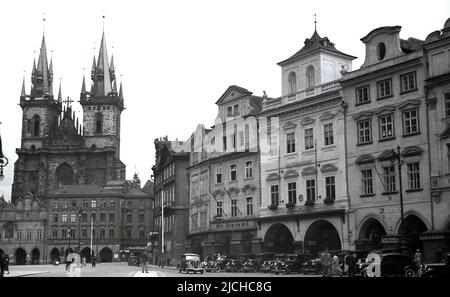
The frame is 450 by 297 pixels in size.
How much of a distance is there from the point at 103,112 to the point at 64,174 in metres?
16.8

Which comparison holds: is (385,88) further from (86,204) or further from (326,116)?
(86,204)

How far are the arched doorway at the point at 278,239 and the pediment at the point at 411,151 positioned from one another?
42.1 ft

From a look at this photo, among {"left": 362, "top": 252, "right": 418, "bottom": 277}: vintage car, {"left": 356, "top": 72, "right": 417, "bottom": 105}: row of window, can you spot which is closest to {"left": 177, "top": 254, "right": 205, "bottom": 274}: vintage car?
{"left": 356, "top": 72, "right": 417, "bottom": 105}: row of window

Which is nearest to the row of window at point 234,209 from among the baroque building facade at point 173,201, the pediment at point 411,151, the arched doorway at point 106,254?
the baroque building facade at point 173,201

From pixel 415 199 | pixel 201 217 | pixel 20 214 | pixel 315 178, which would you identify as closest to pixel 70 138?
pixel 20 214

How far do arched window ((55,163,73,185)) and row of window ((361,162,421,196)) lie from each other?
104 meters

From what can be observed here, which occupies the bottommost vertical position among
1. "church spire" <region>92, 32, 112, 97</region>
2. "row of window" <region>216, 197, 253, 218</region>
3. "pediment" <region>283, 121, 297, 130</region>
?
"row of window" <region>216, 197, 253, 218</region>

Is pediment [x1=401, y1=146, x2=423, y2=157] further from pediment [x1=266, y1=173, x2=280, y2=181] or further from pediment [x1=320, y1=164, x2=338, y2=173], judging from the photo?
pediment [x1=266, y1=173, x2=280, y2=181]

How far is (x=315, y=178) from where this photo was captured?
42.0 m

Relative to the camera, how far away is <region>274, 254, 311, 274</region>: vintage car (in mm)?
35906

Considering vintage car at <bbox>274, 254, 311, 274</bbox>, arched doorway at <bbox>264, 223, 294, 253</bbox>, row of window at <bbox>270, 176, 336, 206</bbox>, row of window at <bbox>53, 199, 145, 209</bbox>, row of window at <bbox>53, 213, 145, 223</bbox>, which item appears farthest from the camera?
row of window at <bbox>53, 213, 145, 223</bbox>

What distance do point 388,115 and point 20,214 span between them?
206 ft
